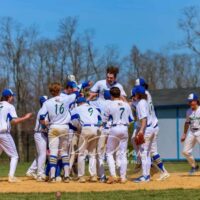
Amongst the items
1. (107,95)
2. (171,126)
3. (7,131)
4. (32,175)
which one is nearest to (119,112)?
(107,95)

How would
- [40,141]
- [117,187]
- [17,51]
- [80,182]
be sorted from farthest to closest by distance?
1. [17,51]
2. [40,141]
3. [80,182]
4. [117,187]

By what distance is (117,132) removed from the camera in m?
12.3

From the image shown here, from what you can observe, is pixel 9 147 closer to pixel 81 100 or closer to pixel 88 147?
pixel 88 147

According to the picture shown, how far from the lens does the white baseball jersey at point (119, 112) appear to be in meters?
12.4

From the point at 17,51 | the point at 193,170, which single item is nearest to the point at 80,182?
the point at 193,170

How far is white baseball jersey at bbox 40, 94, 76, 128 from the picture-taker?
41.6ft

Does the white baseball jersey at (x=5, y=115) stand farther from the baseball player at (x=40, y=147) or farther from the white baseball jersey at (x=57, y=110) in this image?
the baseball player at (x=40, y=147)

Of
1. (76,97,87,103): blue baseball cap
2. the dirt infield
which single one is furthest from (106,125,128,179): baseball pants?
(76,97,87,103): blue baseball cap

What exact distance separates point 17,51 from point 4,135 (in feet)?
100

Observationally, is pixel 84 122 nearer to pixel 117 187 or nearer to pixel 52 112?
pixel 52 112

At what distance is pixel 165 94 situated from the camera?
34500mm

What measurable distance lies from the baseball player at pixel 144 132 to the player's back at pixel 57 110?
171cm

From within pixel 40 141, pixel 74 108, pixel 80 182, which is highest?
pixel 74 108

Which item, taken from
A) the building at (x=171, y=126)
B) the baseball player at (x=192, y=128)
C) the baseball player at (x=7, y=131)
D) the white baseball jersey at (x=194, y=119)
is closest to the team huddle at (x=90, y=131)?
the baseball player at (x=7, y=131)
